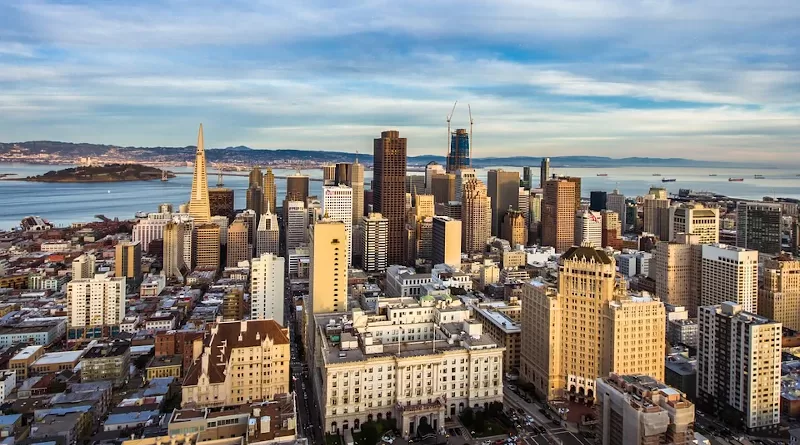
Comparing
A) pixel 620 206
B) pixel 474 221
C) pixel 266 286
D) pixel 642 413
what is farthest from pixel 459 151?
pixel 642 413

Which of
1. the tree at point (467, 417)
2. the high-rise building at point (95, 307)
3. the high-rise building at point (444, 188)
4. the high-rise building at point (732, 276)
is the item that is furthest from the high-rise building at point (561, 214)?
the tree at point (467, 417)

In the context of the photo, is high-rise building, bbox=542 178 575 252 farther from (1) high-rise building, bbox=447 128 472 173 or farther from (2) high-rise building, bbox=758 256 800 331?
(1) high-rise building, bbox=447 128 472 173

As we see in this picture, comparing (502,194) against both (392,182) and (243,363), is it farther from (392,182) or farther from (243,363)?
(243,363)

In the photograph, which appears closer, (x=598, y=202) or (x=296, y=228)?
(x=296, y=228)

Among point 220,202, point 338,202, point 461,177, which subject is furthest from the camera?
point 461,177

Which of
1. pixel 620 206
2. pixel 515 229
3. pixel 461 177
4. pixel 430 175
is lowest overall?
pixel 515 229

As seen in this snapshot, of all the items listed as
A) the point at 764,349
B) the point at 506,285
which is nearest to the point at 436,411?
the point at 764,349

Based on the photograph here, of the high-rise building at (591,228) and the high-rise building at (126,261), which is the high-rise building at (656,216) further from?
the high-rise building at (126,261)

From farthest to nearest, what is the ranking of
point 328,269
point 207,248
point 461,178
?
point 461,178 → point 207,248 → point 328,269
